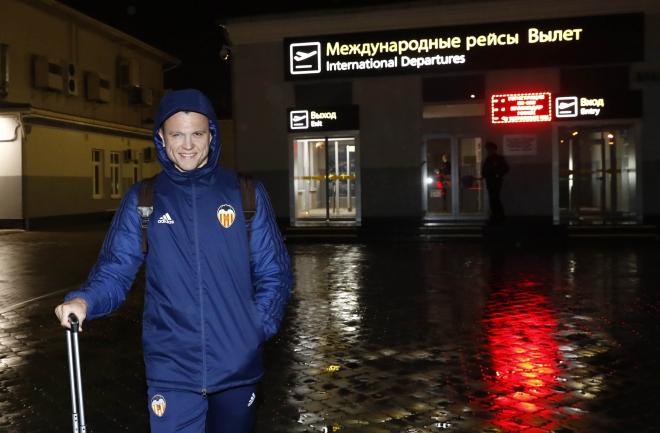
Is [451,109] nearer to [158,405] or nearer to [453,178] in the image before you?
[453,178]

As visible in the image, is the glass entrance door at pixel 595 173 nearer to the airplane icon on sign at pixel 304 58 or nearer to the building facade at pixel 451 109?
the building facade at pixel 451 109

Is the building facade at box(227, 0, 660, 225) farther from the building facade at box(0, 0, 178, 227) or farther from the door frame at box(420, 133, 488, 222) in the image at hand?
the building facade at box(0, 0, 178, 227)

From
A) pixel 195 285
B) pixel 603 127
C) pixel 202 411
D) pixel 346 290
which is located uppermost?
pixel 603 127

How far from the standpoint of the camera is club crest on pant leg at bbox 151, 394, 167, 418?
2.83 meters

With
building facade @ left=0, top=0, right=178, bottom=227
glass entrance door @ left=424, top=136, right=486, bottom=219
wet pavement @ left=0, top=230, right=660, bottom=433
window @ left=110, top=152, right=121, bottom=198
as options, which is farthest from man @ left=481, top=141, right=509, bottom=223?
window @ left=110, top=152, right=121, bottom=198

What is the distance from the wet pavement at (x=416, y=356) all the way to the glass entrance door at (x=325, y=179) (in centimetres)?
791

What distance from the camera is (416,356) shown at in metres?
6.67

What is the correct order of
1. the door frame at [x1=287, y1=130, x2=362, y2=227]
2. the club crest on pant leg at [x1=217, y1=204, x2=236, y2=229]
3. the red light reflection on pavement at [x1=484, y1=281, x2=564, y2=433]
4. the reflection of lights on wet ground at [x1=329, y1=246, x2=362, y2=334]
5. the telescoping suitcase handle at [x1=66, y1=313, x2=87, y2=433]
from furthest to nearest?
1. the door frame at [x1=287, y1=130, x2=362, y2=227]
2. the reflection of lights on wet ground at [x1=329, y1=246, x2=362, y2=334]
3. the red light reflection on pavement at [x1=484, y1=281, x2=564, y2=433]
4. the club crest on pant leg at [x1=217, y1=204, x2=236, y2=229]
5. the telescoping suitcase handle at [x1=66, y1=313, x2=87, y2=433]

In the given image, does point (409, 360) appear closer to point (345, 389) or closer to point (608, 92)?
point (345, 389)

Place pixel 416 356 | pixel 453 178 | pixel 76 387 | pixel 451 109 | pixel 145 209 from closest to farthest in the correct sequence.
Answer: pixel 76 387, pixel 145 209, pixel 416 356, pixel 451 109, pixel 453 178

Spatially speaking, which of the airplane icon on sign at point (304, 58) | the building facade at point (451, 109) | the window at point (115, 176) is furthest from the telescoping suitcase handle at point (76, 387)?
the window at point (115, 176)

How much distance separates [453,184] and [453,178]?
160mm

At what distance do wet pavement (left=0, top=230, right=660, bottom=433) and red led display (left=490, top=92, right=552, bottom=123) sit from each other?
7.13 m

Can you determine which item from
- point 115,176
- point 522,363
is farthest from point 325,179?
point 115,176
